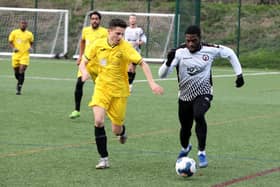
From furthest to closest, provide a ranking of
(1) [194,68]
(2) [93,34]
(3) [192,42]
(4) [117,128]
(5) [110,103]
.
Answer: (2) [93,34] < (4) [117,128] < (5) [110,103] < (1) [194,68] < (3) [192,42]

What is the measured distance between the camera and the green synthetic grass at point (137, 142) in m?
9.61

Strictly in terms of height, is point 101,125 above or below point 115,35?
below

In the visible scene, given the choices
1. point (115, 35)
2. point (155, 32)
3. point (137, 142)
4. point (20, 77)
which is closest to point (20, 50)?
point (20, 77)

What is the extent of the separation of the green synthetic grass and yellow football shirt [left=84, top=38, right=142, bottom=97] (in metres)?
0.93

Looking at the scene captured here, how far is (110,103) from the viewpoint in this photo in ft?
35.0

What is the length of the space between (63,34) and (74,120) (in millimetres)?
22161

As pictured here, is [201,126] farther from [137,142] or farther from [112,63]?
[137,142]

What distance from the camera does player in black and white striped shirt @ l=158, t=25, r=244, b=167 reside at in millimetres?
10102

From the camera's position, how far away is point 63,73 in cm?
2803

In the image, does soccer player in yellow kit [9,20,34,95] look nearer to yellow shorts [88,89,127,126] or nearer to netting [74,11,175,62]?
yellow shorts [88,89,127,126]

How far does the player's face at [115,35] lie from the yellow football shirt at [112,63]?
8 cm

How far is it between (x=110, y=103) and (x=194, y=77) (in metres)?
1.12

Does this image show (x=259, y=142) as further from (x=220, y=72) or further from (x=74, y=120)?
(x=220, y=72)

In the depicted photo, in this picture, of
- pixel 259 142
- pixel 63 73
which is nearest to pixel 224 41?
pixel 63 73
